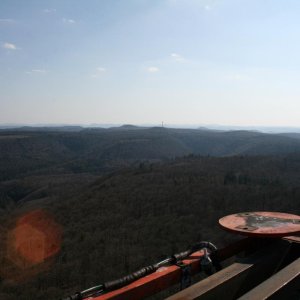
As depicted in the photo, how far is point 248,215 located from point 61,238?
20.3 m

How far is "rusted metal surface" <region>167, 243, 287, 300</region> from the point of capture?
2.66 metres

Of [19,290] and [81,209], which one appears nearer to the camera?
[19,290]

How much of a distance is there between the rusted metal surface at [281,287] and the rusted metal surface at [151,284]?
736mm

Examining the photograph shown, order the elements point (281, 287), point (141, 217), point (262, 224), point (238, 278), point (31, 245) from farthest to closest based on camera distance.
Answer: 1. point (141, 217)
2. point (31, 245)
3. point (262, 224)
4. point (238, 278)
5. point (281, 287)

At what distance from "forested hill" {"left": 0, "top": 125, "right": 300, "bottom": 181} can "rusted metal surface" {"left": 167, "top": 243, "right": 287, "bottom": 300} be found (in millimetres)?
77370

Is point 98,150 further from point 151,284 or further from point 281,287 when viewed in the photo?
point 281,287

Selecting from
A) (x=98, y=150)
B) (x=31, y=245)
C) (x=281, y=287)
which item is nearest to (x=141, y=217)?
(x=31, y=245)

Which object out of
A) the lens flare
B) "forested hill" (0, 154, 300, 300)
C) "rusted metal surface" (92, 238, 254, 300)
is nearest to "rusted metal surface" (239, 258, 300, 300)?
"rusted metal surface" (92, 238, 254, 300)

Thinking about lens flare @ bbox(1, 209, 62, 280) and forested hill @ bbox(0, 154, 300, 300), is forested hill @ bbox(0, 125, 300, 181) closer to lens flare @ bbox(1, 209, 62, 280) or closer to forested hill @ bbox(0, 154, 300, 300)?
forested hill @ bbox(0, 154, 300, 300)

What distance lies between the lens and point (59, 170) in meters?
85.8

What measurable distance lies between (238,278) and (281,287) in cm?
58

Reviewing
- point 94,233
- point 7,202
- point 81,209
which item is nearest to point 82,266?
point 94,233

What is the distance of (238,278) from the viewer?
3.10 metres

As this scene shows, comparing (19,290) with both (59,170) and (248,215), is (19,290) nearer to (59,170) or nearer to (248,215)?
(248,215)
